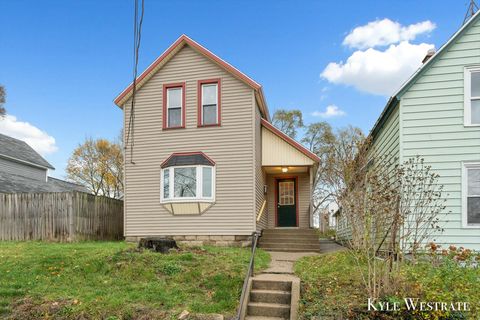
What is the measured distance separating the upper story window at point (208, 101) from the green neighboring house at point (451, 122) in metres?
6.26

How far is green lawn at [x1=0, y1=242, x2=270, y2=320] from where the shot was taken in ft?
22.1

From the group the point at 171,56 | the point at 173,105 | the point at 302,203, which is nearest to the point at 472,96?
the point at 302,203

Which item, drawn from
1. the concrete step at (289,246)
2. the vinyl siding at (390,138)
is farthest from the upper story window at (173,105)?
the vinyl siding at (390,138)

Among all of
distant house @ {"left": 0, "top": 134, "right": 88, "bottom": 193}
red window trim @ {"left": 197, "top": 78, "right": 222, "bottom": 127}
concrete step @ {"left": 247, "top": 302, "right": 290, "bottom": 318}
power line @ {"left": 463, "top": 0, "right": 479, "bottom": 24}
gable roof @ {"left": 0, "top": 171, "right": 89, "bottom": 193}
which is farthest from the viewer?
distant house @ {"left": 0, "top": 134, "right": 88, "bottom": 193}

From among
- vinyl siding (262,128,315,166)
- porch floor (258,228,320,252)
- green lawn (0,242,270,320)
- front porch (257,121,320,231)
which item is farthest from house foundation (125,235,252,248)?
vinyl siding (262,128,315,166)

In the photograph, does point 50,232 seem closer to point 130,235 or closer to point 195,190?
point 130,235

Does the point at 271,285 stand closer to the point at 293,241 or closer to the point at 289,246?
the point at 289,246

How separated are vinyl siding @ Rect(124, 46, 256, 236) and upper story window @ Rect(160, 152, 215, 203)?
289mm

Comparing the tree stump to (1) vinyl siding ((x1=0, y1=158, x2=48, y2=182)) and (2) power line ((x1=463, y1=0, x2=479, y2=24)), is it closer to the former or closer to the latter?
(2) power line ((x1=463, y1=0, x2=479, y2=24))

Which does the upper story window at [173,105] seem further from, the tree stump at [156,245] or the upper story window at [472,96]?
the upper story window at [472,96]

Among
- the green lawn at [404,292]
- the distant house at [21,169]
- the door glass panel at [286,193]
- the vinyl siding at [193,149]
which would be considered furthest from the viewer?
the distant house at [21,169]

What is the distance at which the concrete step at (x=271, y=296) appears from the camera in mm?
7262

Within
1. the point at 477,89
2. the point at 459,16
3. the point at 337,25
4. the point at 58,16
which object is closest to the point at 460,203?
the point at 477,89

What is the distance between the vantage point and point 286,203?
667 inches
